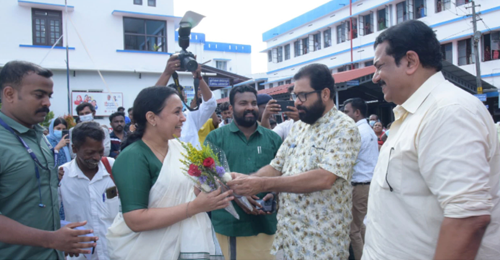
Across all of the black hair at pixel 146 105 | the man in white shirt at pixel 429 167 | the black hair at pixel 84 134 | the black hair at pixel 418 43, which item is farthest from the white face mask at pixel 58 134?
the black hair at pixel 418 43

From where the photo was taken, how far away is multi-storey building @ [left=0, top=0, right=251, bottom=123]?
46.0 ft

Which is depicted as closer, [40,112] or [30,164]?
[30,164]

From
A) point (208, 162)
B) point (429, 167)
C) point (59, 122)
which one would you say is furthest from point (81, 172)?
point (59, 122)

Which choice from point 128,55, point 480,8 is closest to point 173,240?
point 128,55

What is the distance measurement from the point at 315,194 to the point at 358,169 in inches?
110

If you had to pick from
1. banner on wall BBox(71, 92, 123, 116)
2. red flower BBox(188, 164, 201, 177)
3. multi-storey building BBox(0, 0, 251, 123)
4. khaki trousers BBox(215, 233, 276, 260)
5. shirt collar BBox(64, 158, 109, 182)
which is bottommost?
khaki trousers BBox(215, 233, 276, 260)

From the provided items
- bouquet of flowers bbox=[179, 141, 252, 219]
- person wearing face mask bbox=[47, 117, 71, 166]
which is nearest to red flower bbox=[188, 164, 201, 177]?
bouquet of flowers bbox=[179, 141, 252, 219]

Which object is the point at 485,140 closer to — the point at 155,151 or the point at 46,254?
the point at 155,151

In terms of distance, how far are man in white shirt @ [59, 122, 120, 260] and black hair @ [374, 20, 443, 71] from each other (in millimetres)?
2393

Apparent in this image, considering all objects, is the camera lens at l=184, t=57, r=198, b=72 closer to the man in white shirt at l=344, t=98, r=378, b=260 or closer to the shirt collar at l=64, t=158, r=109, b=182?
the shirt collar at l=64, t=158, r=109, b=182

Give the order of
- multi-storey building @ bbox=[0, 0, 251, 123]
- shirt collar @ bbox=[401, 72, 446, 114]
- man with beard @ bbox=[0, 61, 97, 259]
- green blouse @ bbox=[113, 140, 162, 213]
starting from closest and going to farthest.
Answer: shirt collar @ bbox=[401, 72, 446, 114] → man with beard @ bbox=[0, 61, 97, 259] → green blouse @ bbox=[113, 140, 162, 213] → multi-storey building @ bbox=[0, 0, 251, 123]

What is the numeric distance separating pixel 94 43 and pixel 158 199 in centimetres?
1520

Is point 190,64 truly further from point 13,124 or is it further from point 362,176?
point 362,176

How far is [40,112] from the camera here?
2166mm
